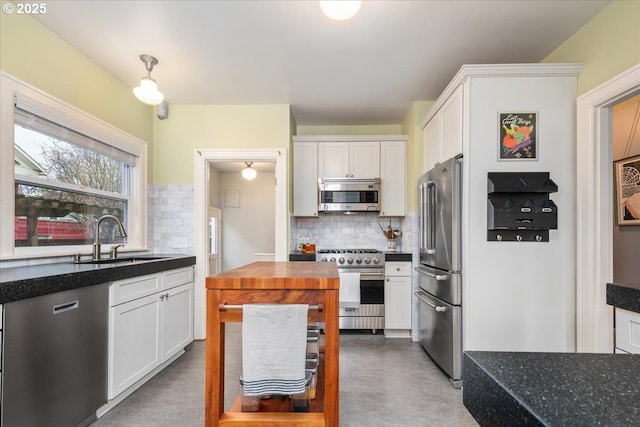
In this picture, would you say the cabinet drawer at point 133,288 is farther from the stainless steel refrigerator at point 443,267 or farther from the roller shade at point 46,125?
the stainless steel refrigerator at point 443,267

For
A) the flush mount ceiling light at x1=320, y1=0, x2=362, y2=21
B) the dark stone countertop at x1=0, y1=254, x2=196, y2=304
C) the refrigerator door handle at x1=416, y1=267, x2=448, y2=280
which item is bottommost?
the refrigerator door handle at x1=416, y1=267, x2=448, y2=280

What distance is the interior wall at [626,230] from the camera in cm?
313

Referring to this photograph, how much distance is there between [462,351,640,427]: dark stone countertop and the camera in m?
0.42

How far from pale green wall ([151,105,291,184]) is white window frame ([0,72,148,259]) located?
1.02 ft

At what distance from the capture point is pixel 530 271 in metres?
2.45

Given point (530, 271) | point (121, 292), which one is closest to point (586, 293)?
point (530, 271)

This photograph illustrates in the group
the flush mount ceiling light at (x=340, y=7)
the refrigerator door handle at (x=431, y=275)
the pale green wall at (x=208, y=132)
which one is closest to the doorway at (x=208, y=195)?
the pale green wall at (x=208, y=132)

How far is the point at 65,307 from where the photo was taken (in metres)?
1.83

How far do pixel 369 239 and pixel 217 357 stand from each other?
3.12 m

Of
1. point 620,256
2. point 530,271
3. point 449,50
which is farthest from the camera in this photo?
point 620,256

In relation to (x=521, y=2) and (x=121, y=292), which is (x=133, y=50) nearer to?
(x=121, y=292)

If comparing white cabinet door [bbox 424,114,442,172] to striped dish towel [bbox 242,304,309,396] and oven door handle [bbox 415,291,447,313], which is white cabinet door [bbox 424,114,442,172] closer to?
oven door handle [bbox 415,291,447,313]

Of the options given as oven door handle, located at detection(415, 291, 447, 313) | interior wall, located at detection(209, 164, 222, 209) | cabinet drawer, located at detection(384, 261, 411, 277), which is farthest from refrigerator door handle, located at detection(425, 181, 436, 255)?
interior wall, located at detection(209, 164, 222, 209)

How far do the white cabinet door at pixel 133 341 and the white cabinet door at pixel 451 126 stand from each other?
2696 mm
